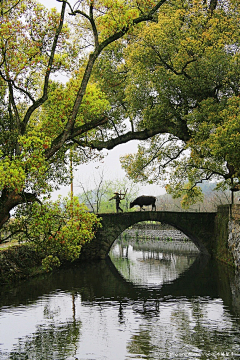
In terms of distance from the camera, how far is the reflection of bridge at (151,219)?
31328 millimetres

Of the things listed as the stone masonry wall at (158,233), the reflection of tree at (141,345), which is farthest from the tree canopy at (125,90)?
the stone masonry wall at (158,233)

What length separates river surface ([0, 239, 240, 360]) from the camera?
11281mm

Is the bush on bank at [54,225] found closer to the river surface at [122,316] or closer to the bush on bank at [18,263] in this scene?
the river surface at [122,316]

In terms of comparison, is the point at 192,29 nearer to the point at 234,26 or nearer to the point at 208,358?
the point at 234,26

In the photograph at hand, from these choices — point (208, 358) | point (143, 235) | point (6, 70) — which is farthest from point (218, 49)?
point (143, 235)

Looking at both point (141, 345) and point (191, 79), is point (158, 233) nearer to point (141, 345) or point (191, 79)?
point (191, 79)

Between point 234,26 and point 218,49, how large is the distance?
214 centimetres

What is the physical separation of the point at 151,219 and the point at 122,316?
1758 cm

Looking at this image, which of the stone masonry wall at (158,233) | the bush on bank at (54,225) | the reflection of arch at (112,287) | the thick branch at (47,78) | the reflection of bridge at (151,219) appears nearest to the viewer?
the bush on bank at (54,225)

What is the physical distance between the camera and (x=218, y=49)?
2284 cm

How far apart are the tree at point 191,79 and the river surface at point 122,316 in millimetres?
6548

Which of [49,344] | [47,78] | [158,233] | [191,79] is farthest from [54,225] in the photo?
[158,233]

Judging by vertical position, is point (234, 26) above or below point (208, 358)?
above

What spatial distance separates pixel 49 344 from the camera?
39.0 ft
